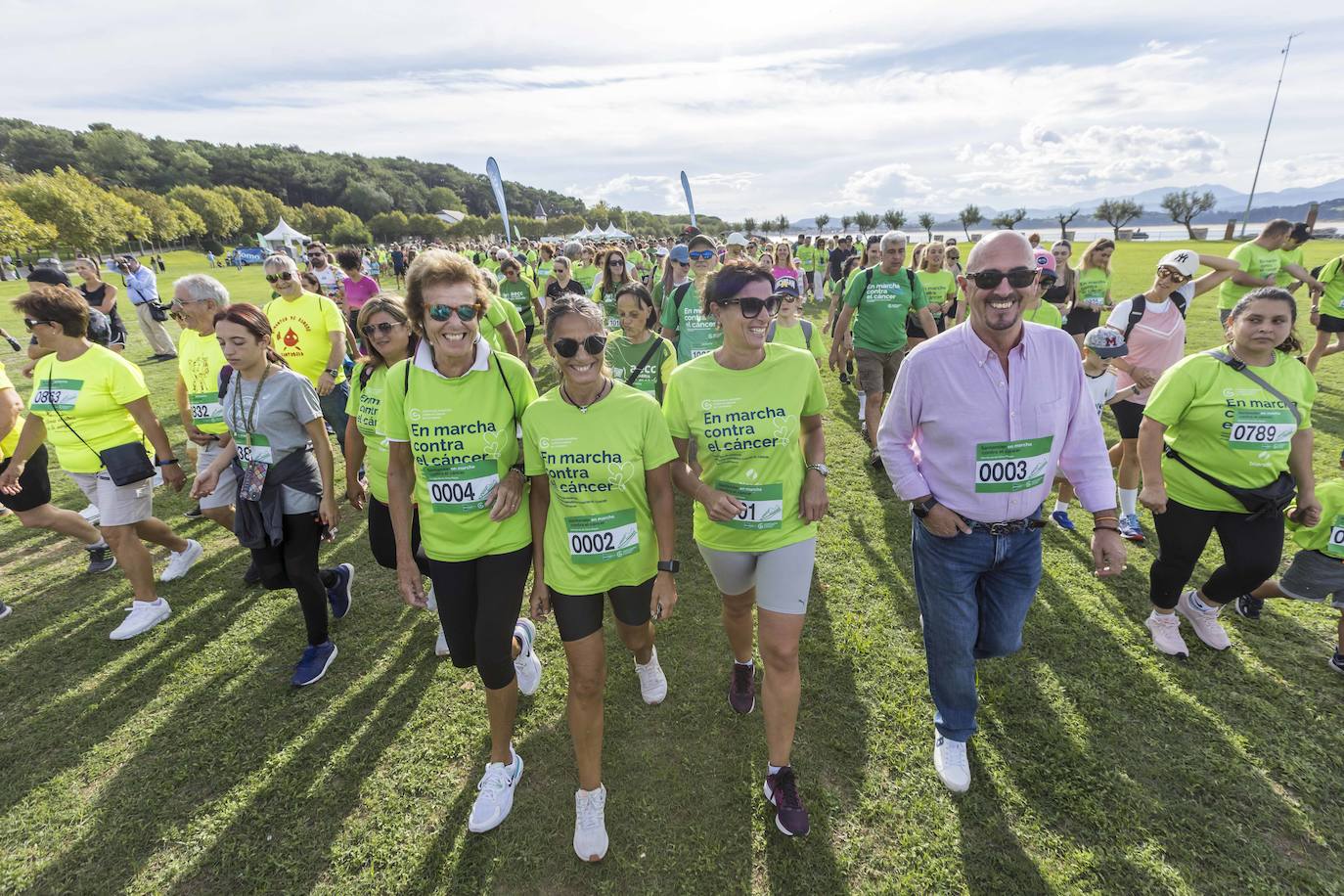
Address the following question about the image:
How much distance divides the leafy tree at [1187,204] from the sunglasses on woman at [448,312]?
3009 inches

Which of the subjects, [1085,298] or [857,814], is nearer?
[857,814]

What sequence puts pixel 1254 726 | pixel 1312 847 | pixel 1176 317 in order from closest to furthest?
pixel 1312 847
pixel 1254 726
pixel 1176 317

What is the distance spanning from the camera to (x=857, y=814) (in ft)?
9.37

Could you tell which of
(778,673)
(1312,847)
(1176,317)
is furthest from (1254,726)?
(1176,317)

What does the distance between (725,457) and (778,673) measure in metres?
1.02

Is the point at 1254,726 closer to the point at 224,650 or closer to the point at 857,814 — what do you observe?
the point at 857,814

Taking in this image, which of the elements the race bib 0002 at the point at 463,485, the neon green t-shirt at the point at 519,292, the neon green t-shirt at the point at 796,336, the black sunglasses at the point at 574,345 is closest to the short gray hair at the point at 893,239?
the neon green t-shirt at the point at 796,336

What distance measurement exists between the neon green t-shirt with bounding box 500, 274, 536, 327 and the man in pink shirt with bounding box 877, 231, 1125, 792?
7471 mm

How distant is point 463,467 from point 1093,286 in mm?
8563

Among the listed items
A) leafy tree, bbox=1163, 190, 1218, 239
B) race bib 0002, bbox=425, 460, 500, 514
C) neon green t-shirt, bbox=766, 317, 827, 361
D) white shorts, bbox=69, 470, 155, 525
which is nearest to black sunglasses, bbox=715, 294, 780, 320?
race bib 0002, bbox=425, 460, 500, 514

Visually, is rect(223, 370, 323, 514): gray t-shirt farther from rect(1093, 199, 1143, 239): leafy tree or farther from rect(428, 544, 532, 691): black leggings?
rect(1093, 199, 1143, 239): leafy tree

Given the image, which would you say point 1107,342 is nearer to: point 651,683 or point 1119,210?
point 651,683

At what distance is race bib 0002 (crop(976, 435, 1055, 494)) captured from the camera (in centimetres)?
252

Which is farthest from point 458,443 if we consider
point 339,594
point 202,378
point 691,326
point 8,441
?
point 8,441
